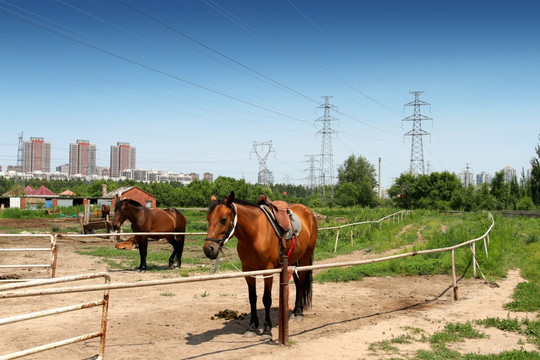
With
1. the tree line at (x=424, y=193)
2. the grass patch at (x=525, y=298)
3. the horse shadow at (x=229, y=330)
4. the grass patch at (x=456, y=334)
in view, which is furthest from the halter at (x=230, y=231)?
the tree line at (x=424, y=193)

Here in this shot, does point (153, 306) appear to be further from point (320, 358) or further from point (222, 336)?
point (320, 358)

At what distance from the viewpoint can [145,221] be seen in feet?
41.1

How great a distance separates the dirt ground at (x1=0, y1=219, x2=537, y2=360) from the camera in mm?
5188

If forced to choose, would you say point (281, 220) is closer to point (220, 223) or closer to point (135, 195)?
point (220, 223)

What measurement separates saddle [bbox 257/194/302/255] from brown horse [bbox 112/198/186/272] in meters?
6.56

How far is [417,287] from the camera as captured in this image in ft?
31.9

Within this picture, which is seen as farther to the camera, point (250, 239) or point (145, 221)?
point (145, 221)

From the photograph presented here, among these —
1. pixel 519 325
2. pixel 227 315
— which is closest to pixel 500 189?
pixel 519 325

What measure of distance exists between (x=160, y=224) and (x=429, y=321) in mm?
8506

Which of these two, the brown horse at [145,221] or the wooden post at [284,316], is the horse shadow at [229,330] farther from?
the brown horse at [145,221]

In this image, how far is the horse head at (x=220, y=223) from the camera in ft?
17.8

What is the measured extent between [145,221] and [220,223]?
761 centimetres

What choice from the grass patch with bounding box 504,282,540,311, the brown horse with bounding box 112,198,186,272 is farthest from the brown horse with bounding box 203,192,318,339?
the brown horse with bounding box 112,198,186,272

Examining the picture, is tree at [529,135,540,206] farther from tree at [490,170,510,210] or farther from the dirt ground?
the dirt ground
